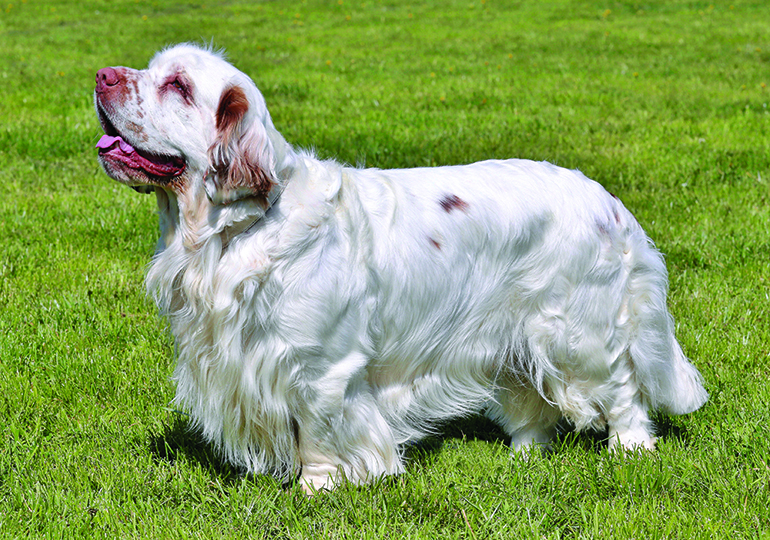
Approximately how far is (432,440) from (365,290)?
0.95 m

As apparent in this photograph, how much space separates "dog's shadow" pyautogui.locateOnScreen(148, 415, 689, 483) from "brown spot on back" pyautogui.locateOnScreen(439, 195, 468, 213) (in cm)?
100

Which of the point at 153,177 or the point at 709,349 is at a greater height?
the point at 153,177

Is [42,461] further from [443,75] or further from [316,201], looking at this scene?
[443,75]

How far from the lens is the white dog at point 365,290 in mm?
2533

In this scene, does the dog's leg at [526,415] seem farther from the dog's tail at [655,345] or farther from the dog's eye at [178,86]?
the dog's eye at [178,86]

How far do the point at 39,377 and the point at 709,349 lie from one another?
3.18 metres

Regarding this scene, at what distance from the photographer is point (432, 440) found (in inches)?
133

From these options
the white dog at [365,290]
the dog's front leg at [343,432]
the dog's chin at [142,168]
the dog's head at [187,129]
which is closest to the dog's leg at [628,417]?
the white dog at [365,290]

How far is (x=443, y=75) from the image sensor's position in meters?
10.2

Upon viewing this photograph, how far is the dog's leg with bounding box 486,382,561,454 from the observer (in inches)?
132

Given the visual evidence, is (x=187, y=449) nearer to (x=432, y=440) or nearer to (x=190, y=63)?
(x=432, y=440)

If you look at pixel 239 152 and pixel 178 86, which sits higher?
pixel 178 86

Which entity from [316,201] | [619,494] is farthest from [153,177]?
[619,494]

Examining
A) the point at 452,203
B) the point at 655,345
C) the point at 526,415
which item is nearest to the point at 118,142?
the point at 452,203
